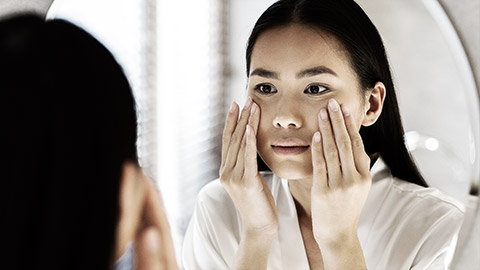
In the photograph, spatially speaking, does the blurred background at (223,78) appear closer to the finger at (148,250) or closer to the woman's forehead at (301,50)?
the woman's forehead at (301,50)

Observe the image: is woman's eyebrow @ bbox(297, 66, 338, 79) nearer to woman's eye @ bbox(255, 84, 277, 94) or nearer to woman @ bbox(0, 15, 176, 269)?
woman's eye @ bbox(255, 84, 277, 94)

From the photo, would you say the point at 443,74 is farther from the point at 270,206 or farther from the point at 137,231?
the point at 137,231

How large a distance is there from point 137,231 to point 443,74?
396mm

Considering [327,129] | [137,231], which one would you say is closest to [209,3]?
[327,129]

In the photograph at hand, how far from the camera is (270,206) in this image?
26.5 inches

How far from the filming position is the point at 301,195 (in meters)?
0.69

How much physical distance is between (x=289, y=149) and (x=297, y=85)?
76 mm

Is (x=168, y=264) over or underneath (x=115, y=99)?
underneath

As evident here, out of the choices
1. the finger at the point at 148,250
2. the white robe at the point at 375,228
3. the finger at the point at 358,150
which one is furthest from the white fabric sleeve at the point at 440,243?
the finger at the point at 148,250

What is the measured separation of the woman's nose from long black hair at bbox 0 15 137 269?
26 cm

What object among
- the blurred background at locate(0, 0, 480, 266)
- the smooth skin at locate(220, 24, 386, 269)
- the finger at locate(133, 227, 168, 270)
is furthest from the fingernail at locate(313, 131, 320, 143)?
the finger at locate(133, 227, 168, 270)

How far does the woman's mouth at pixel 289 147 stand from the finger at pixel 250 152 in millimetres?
23

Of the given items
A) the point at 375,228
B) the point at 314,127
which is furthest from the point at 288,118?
the point at 375,228

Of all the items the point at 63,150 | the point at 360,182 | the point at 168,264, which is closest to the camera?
the point at 63,150
